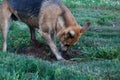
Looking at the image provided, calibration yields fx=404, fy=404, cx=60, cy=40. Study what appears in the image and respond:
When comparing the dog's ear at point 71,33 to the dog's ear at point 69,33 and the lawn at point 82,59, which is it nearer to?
the dog's ear at point 69,33

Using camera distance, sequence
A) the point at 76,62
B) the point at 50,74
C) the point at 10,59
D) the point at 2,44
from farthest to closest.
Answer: the point at 2,44
the point at 76,62
the point at 10,59
the point at 50,74

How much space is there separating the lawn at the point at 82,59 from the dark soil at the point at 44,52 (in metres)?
0.15

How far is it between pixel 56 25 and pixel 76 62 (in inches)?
42.0

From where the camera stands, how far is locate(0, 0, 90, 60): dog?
9203 mm

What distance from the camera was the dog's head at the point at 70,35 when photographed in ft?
29.8

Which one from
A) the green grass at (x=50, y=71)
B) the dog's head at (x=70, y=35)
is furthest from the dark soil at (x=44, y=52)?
the green grass at (x=50, y=71)

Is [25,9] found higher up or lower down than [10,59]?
higher up

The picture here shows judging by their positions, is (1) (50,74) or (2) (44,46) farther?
(2) (44,46)

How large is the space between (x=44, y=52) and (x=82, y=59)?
3.88 ft

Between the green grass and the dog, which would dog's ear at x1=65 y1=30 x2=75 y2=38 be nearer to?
the dog

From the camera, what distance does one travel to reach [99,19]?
47.5 feet

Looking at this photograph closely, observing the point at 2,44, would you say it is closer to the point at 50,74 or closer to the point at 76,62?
the point at 76,62

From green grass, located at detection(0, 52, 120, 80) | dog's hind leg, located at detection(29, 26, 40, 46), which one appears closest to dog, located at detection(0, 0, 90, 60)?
dog's hind leg, located at detection(29, 26, 40, 46)

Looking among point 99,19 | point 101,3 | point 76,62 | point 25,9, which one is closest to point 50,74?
point 76,62
